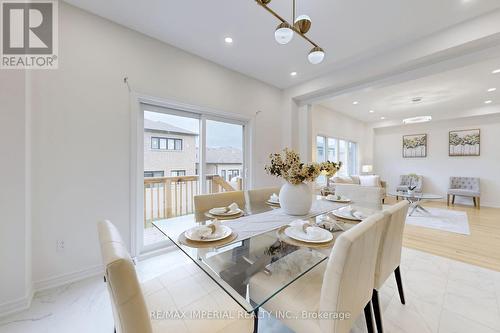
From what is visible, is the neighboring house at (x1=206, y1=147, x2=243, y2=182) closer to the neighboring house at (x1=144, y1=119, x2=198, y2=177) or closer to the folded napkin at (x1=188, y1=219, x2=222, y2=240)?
the neighboring house at (x1=144, y1=119, x2=198, y2=177)

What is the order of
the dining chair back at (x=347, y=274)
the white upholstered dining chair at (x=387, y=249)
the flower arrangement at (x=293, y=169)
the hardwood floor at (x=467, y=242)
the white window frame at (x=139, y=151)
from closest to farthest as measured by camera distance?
the dining chair back at (x=347, y=274)
the white upholstered dining chair at (x=387, y=249)
the flower arrangement at (x=293, y=169)
the white window frame at (x=139, y=151)
the hardwood floor at (x=467, y=242)

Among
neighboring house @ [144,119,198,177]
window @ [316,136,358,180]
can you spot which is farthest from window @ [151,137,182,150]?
window @ [316,136,358,180]

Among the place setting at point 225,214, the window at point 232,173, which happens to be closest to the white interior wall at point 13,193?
the place setting at point 225,214

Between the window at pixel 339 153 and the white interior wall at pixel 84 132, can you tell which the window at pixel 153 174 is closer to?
the white interior wall at pixel 84 132

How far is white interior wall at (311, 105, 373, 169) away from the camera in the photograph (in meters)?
5.27

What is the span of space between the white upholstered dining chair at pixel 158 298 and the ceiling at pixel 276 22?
7.36 feet

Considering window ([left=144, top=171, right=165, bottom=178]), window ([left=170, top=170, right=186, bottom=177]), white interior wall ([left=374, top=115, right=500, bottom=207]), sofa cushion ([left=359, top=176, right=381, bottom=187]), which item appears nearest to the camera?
window ([left=144, top=171, right=165, bottom=178])

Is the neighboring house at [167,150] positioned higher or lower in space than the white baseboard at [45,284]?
higher

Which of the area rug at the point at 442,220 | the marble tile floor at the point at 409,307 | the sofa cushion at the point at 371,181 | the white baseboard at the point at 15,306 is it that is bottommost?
the marble tile floor at the point at 409,307

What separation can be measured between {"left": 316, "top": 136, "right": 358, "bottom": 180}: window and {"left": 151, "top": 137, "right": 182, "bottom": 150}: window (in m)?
3.83

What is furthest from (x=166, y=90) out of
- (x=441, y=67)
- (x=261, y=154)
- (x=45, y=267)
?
(x=441, y=67)

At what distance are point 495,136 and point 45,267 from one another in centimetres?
962

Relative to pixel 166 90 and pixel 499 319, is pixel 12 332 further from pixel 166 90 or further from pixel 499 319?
pixel 499 319

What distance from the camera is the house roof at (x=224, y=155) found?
3.14 m
